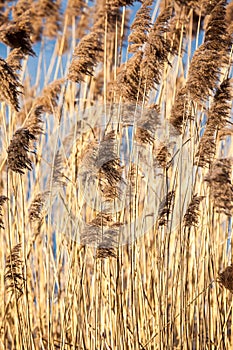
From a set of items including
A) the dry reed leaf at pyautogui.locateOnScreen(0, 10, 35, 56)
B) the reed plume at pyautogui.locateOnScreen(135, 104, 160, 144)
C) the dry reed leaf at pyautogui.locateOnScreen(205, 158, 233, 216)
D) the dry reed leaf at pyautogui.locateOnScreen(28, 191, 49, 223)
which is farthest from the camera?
the dry reed leaf at pyautogui.locateOnScreen(0, 10, 35, 56)

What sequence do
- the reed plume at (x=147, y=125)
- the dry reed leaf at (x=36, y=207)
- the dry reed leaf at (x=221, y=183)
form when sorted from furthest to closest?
the dry reed leaf at (x=36, y=207) → the reed plume at (x=147, y=125) → the dry reed leaf at (x=221, y=183)

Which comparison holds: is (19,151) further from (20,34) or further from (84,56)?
(20,34)

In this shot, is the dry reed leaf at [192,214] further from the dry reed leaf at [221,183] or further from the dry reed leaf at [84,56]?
the dry reed leaf at [84,56]

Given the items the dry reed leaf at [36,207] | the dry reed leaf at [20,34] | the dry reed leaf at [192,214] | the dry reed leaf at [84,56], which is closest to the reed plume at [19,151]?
the dry reed leaf at [36,207]

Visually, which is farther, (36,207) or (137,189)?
(36,207)

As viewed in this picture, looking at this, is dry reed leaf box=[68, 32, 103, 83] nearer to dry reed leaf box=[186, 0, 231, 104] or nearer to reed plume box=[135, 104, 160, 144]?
reed plume box=[135, 104, 160, 144]

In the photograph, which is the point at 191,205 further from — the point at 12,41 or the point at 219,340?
the point at 12,41

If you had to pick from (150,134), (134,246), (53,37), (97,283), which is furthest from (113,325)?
(53,37)

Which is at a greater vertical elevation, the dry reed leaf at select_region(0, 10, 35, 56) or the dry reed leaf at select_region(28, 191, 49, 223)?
the dry reed leaf at select_region(0, 10, 35, 56)

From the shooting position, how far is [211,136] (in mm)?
1826

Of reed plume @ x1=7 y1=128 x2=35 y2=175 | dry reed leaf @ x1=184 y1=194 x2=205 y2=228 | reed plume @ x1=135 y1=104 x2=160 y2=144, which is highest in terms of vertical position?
reed plume @ x1=135 y1=104 x2=160 y2=144

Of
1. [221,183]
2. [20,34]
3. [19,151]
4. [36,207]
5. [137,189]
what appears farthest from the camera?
[20,34]

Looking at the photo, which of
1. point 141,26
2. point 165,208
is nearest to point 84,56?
point 141,26

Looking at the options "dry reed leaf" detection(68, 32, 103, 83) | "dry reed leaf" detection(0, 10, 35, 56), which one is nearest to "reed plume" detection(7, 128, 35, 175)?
"dry reed leaf" detection(68, 32, 103, 83)
